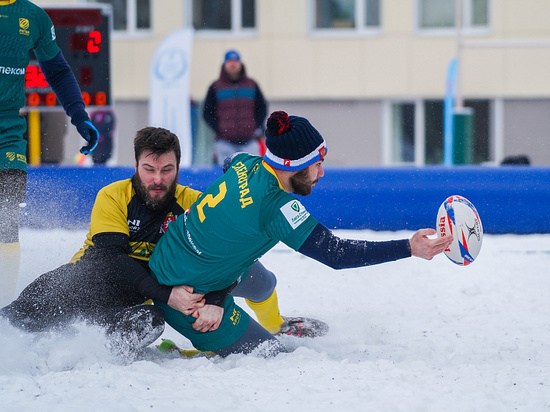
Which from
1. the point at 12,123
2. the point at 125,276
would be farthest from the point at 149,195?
the point at 12,123

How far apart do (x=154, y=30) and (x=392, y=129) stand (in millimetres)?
5300

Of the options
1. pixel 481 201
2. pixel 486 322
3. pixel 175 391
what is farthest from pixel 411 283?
pixel 175 391

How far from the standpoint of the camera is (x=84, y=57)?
7.34 m

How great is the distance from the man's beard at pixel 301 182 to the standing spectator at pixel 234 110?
516 centimetres

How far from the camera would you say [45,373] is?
297 cm

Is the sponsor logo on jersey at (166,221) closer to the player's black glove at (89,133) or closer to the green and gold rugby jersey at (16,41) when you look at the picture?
the player's black glove at (89,133)

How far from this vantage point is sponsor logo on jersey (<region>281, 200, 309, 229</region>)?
2.99m

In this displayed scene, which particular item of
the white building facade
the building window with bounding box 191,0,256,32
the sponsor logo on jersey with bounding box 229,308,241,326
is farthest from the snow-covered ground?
the building window with bounding box 191,0,256,32

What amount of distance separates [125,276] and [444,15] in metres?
12.8

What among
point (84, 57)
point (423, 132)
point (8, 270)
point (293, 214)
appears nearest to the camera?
point (293, 214)

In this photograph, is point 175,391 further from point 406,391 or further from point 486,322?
point 486,322

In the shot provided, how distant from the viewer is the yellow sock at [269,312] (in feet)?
12.7

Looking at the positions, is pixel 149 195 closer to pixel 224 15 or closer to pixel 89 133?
pixel 89 133

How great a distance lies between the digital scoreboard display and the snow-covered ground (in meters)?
3.10
